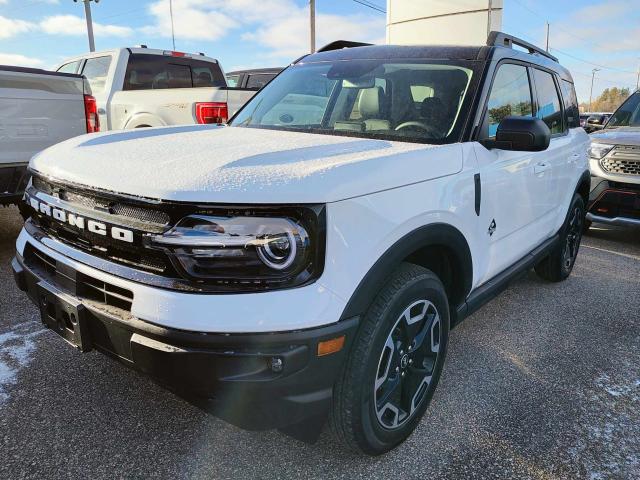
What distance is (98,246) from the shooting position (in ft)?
6.57

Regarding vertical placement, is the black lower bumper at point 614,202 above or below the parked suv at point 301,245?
below

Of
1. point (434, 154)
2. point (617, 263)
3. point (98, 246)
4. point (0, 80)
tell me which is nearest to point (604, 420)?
point (434, 154)

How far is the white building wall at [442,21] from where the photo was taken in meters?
8.38

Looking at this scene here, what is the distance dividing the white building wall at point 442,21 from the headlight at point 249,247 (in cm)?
692

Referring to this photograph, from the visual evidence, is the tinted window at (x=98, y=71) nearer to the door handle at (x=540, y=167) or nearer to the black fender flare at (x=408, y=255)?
the door handle at (x=540, y=167)

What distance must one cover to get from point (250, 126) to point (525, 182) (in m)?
1.74

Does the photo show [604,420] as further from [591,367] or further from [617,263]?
[617,263]

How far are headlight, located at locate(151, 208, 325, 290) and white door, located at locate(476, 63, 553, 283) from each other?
1242 mm

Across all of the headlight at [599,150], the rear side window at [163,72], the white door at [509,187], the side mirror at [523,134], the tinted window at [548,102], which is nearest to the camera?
the side mirror at [523,134]

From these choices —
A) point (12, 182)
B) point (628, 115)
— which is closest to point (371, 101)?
point (12, 182)

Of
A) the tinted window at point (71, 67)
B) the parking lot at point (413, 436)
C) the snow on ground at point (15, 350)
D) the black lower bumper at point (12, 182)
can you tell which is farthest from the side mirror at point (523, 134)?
the tinted window at point (71, 67)

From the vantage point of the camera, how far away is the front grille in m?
1.87

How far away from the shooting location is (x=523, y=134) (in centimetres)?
249

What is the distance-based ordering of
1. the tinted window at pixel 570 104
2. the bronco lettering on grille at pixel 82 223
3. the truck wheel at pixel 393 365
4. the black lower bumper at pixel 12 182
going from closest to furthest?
1. the bronco lettering on grille at pixel 82 223
2. the truck wheel at pixel 393 365
3. the tinted window at pixel 570 104
4. the black lower bumper at pixel 12 182
